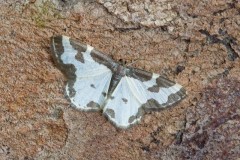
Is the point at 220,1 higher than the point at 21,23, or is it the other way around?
the point at 220,1

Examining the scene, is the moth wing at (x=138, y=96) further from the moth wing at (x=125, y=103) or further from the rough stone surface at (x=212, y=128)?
the rough stone surface at (x=212, y=128)

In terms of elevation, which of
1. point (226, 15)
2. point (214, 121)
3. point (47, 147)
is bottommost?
point (47, 147)

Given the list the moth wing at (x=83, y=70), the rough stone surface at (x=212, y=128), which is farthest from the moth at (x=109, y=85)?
the rough stone surface at (x=212, y=128)

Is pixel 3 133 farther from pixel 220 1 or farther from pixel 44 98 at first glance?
pixel 220 1

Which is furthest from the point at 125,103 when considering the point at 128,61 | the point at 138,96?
the point at 128,61

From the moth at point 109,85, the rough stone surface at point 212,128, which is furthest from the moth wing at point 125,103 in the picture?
the rough stone surface at point 212,128

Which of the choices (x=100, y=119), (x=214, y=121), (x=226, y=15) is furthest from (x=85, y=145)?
(x=226, y=15)

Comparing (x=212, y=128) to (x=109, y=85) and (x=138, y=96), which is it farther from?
(x=109, y=85)
